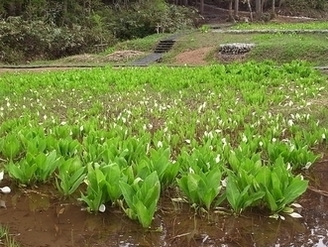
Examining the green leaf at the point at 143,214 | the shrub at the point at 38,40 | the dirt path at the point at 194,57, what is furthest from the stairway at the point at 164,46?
the green leaf at the point at 143,214

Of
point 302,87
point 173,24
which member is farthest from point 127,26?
point 302,87

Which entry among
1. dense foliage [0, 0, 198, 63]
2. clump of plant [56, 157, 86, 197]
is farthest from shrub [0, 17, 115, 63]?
clump of plant [56, 157, 86, 197]

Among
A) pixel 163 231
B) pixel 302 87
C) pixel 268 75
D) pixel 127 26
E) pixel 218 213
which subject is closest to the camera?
pixel 163 231

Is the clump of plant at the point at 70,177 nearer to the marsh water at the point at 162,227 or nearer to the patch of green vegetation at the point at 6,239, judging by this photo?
the marsh water at the point at 162,227

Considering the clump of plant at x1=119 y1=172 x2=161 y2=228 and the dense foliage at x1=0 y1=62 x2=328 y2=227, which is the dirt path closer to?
the dense foliage at x1=0 y1=62 x2=328 y2=227

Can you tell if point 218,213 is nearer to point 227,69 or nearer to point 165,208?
point 165,208

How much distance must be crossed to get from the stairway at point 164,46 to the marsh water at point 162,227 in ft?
66.8

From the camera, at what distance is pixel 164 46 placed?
979 inches

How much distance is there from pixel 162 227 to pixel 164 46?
21.4 metres

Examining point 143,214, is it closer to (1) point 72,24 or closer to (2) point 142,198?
(2) point 142,198

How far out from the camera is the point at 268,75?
12.7m

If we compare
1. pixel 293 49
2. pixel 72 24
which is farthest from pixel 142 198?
pixel 72 24

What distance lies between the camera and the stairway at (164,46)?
2445 cm

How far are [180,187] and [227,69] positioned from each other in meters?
9.89
